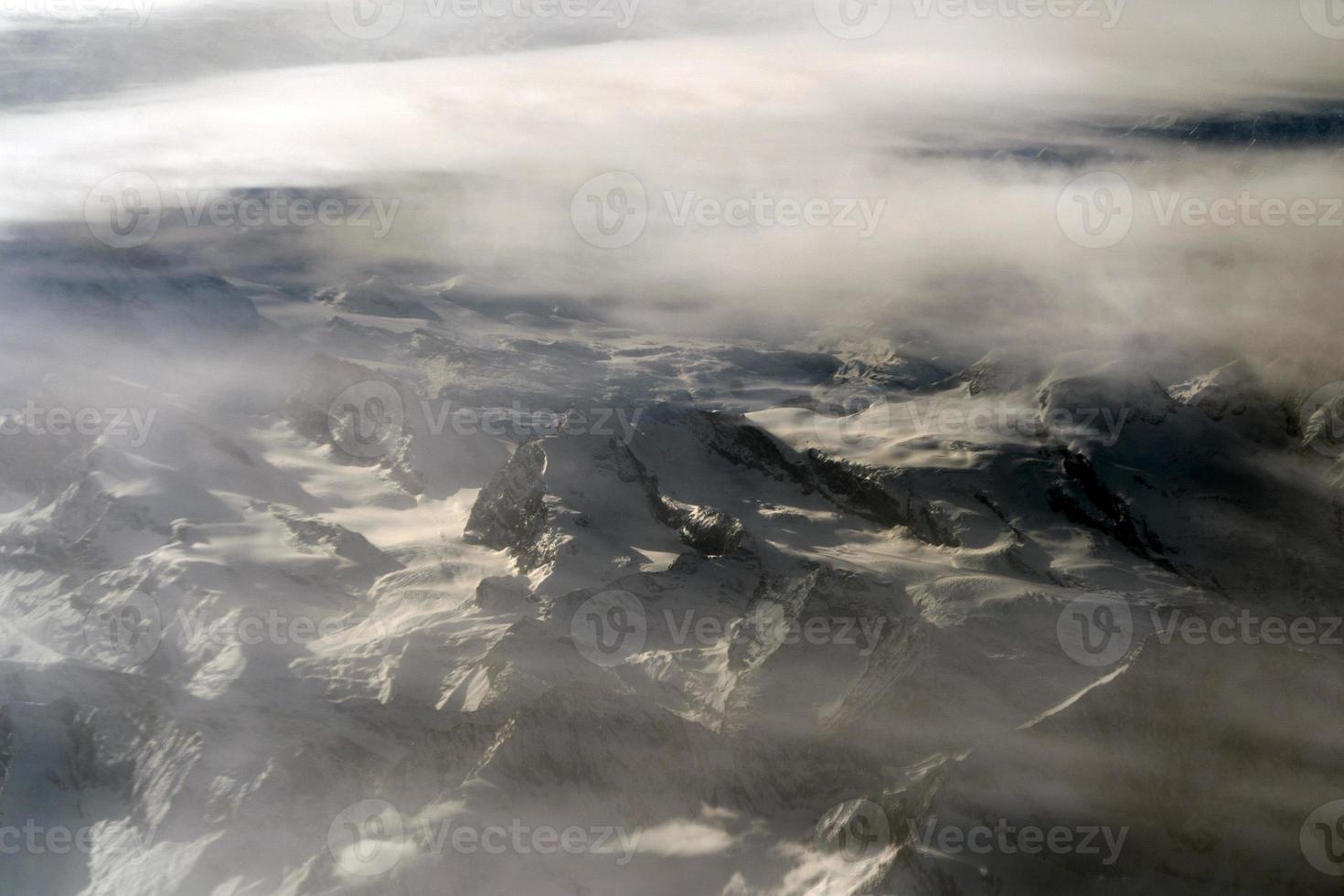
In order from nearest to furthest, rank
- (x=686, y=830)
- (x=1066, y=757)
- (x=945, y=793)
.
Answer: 1. (x=945, y=793)
2. (x=1066, y=757)
3. (x=686, y=830)

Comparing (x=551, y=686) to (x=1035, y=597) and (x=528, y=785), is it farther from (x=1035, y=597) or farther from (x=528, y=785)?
(x=1035, y=597)

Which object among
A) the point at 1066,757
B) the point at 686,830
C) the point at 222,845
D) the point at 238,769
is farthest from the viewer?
the point at 238,769

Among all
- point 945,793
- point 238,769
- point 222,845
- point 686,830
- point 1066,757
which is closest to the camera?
point 945,793

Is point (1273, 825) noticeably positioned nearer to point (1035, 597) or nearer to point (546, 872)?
point (1035, 597)

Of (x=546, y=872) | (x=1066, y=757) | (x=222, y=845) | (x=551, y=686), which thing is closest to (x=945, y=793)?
(x=1066, y=757)

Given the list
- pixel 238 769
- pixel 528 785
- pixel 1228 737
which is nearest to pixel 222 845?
pixel 238 769

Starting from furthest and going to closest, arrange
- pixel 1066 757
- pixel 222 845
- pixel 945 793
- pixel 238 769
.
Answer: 1. pixel 238 769
2. pixel 222 845
3. pixel 1066 757
4. pixel 945 793

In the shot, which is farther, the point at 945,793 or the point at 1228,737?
the point at 1228,737

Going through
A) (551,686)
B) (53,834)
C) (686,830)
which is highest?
(551,686)

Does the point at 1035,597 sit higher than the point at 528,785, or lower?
higher
